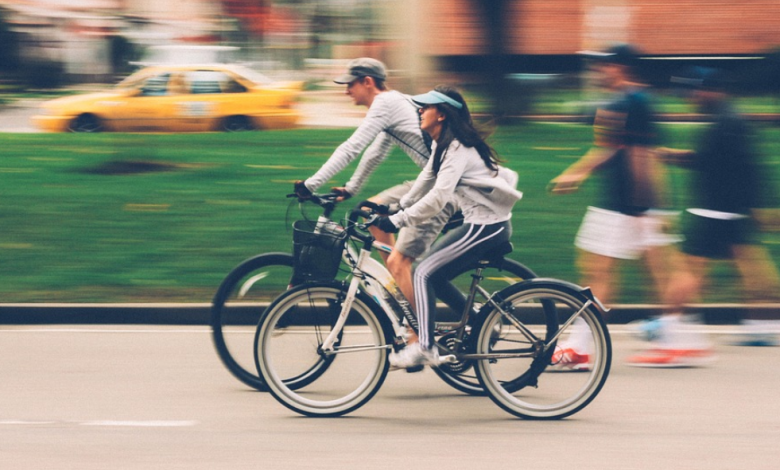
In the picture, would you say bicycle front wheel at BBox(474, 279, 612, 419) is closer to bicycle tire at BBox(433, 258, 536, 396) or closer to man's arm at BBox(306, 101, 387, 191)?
bicycle tire at BBox(433, 258, 536, 396)

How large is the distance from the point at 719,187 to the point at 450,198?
7.05 feet

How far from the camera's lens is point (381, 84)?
6.09m

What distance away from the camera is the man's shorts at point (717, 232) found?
22.1 ft

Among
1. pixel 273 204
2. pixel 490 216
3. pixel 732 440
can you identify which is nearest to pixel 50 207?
pixel 273 204

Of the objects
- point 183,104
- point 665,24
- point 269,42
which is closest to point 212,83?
point 183,104

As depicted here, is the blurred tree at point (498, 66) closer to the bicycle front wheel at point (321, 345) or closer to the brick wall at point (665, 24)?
the bicycle front wheel at point (321, 345)

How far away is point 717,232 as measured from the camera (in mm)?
6734

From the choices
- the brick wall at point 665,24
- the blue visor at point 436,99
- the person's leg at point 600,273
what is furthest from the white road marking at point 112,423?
the brick wall at point 665,24

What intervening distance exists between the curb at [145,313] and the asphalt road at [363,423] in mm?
769

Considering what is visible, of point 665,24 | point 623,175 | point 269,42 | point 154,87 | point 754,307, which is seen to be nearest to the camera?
point 623,175

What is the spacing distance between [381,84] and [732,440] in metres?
2.56

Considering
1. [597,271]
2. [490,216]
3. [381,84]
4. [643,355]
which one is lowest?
[643,355]

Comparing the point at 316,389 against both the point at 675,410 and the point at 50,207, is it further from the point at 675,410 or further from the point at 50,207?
the point at 50,207

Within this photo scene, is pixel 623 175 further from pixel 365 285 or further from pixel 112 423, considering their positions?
pixel 112 423
